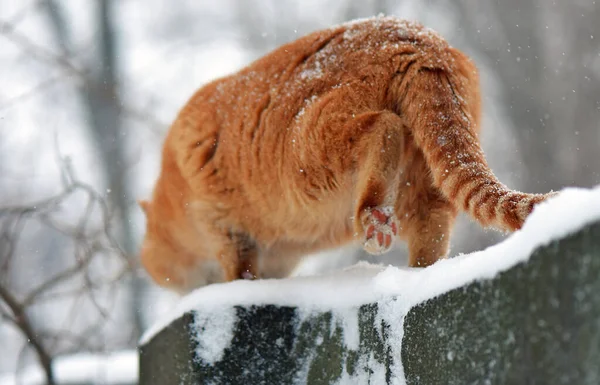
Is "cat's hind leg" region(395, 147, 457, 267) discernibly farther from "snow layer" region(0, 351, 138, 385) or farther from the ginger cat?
"snow layer" region(0, 351, 138, 385)

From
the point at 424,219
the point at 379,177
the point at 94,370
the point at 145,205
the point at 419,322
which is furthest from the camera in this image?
the point at 94,370

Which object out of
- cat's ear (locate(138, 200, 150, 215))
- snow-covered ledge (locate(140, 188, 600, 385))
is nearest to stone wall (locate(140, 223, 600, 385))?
snow-covered ledge (locate(140, 188, 600, 385))

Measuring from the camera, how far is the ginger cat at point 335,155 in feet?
9.74

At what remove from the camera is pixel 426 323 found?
226cm

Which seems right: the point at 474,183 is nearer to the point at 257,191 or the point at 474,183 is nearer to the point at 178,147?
the point at 257,191

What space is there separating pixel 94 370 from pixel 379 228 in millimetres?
3966

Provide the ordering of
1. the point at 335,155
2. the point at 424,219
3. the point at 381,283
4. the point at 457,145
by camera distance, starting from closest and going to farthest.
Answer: the point at 381,283 < the point at 457,145 < the point at 335,155 < the point at 424,219

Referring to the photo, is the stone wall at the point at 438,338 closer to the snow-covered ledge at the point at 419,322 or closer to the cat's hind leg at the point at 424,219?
the snow-covered ledge at the point at 419,322

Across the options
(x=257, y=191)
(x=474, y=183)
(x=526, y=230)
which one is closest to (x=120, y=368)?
(x=257, y=191)

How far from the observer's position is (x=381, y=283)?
2.71 m

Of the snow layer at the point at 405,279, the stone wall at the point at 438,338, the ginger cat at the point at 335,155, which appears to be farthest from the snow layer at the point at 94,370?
the stone wall at the point at 438,338

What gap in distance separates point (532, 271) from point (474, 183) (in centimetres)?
86

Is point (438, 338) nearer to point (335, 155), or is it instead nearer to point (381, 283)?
point (381, 283)

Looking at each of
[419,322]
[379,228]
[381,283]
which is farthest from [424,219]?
[419,322]
